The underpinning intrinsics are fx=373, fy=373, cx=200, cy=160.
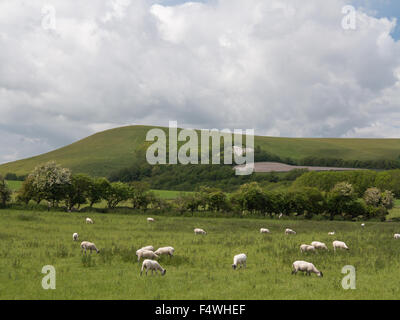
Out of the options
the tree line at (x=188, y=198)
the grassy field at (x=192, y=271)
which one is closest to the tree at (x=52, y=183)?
the tree line at (x=188, y=198)

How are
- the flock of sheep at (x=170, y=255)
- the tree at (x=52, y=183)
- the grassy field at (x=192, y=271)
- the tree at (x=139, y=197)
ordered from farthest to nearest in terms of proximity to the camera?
the tree at (x=139, y=197) → the tree at (x=52, y=183) → the flock of sheep at (x=170, y=255) → the grassy field at (x=192, y=271)

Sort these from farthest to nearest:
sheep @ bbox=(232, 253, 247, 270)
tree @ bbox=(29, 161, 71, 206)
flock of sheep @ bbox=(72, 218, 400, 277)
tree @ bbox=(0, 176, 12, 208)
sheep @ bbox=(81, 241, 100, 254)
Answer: tree @ bbox=(29, 161, 71, 206) < tree @ bbox=(0, 176, 12, 208) < sheep @ bbox=(81, 241, 100, 254) < sheep @ bbox=(232, 253, 247, 270) < flock of sheep @ bbox=(72, 218, 400, 277)

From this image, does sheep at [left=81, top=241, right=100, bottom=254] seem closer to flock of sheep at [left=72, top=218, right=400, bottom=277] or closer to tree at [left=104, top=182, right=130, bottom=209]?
flock of sheep at [left=72, top=218, right=400, bottom=277]

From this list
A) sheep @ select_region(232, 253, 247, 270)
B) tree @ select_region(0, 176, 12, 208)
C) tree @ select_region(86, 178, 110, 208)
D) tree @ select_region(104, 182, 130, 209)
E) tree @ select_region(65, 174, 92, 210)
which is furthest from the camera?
tree @ select_region(104, 182, 130, 209)

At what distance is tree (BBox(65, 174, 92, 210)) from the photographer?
7438 cm

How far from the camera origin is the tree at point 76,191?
74.4 metres

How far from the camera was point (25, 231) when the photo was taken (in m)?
38.8

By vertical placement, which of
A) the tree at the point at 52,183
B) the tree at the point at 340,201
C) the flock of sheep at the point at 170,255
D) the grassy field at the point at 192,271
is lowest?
the grassy field at the point at 192,271

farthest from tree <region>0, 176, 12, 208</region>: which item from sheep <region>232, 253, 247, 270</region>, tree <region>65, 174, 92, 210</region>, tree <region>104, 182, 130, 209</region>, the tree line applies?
sheep <region>232, 253, 247, 270</region>

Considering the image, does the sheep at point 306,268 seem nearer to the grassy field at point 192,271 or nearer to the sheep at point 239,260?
the grassy field at point 192,271
